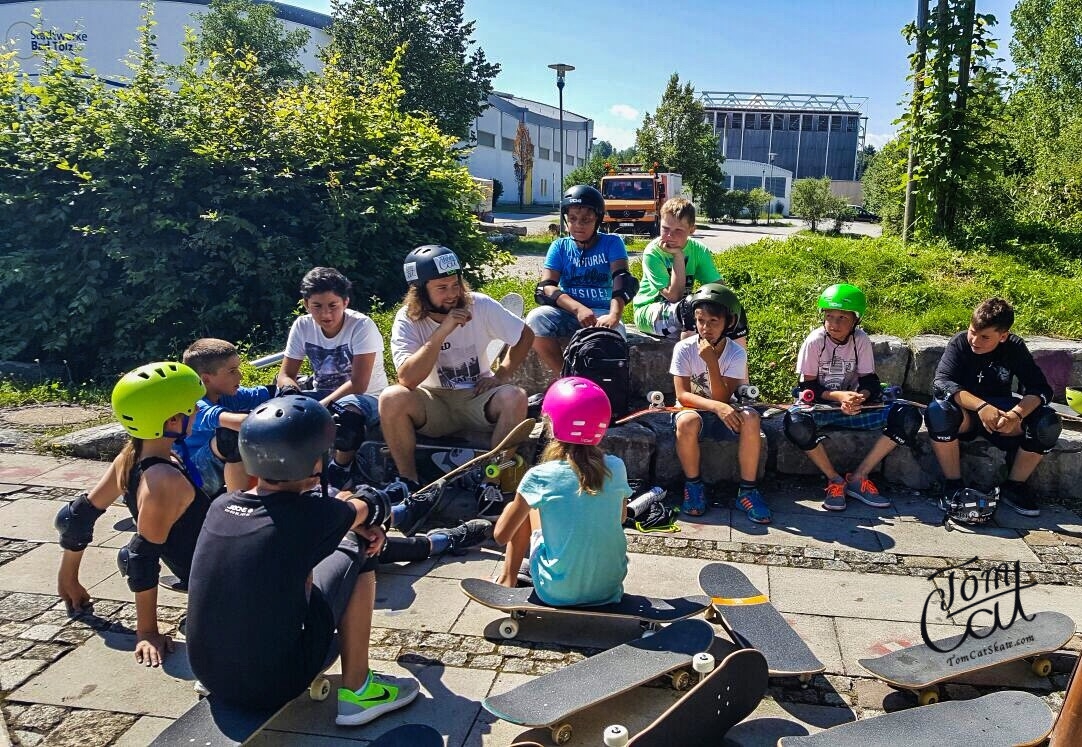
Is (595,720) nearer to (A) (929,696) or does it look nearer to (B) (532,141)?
(A) (929,696)

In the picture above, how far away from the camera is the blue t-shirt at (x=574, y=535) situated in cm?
316

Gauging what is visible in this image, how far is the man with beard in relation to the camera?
15.4 ft

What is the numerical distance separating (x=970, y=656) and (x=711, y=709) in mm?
1175

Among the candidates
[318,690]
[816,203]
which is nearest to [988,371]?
[318,690]

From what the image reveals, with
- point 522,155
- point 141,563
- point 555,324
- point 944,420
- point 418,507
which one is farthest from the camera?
point 522,155

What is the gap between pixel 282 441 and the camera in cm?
248

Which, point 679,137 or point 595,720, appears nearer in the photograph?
point 595,720

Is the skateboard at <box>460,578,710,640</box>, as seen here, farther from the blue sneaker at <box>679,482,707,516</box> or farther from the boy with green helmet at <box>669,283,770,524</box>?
the boy with green helmet at <box>669,283,770,524</box>

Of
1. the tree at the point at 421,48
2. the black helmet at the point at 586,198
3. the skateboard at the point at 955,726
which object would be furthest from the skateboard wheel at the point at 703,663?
the tree at the point at 421,48

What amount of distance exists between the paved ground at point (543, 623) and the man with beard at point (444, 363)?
918 mm

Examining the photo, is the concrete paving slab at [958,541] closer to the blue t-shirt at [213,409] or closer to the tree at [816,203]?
the blue t-shirt at [213,409]

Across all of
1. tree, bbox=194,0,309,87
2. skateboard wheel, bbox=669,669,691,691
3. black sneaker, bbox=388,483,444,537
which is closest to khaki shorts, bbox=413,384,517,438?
black sneaker, bbox=388,483,444,537

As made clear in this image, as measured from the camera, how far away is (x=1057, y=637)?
10.0 ft

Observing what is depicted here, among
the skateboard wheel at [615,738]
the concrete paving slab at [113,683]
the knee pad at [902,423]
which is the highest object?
the knee pad at [902,423]
